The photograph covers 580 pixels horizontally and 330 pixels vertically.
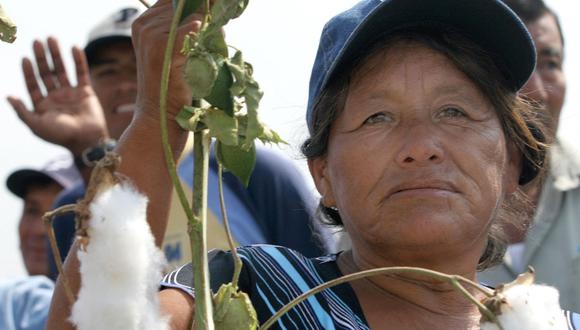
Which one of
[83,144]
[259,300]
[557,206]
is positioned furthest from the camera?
[83,144]

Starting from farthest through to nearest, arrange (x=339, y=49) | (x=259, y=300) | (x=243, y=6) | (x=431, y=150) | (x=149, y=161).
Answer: (x=339, y=49) < (x=431, y=150) < (x=259, y=300) < (x=149, y=161) < (x=243, y=6)

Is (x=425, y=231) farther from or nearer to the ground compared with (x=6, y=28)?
nearer to the ground

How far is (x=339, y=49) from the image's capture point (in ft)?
5.31

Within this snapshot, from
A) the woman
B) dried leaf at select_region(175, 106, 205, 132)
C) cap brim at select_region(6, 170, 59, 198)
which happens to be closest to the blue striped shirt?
the woman

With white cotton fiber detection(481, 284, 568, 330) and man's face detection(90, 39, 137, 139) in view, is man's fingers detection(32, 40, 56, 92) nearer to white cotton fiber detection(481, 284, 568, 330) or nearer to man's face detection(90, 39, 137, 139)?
man's face detection(90, 39, 137, 139)

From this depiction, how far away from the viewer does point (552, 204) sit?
283 cm

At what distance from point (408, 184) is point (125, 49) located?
5.73ft

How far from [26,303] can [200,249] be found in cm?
203

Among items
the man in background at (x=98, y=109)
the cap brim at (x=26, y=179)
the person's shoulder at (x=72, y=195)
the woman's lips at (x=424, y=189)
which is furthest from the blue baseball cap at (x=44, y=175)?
the woman's lips at (x=424, y=189)

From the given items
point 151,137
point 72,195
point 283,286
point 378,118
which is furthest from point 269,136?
point 72,195

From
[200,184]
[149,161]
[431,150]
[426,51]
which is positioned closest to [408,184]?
[431,150]

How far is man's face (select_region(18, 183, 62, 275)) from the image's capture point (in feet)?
11.6

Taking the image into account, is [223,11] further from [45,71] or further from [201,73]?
[45,71]

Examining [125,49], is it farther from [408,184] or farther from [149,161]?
[149,161]
